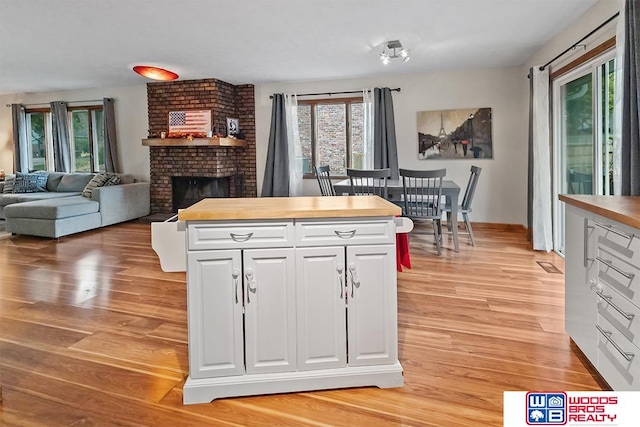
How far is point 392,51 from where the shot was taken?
4.81 metres

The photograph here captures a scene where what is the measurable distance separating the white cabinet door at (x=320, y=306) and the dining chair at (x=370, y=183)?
2582 mm

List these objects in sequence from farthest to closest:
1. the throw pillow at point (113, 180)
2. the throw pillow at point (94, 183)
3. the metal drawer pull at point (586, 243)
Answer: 1. the throw pillow at point (113, 180)
2. the throw pillow at point (94, 183)
3. the metal drawer pull at point (586, 243)

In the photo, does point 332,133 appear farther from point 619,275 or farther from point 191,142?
point 619,275

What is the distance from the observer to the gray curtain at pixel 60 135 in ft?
23.9

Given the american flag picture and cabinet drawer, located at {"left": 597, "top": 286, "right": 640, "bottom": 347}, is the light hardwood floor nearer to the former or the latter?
cabinet drawer, located at {"left": 597, "top": 286, "right": 640, "bottom": 347}

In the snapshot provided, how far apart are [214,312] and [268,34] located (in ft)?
10.9

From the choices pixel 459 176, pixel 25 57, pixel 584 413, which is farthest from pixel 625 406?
pixel 25 57

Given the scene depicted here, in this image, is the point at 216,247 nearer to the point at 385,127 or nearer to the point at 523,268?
the point at 523,268

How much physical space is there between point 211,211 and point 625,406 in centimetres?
173

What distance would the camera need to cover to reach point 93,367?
6.66 ft

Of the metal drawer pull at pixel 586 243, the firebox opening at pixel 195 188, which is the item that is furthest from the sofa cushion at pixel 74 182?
the metal drawer pull at pixel 586 243

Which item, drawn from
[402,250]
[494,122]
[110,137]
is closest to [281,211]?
[402,250]

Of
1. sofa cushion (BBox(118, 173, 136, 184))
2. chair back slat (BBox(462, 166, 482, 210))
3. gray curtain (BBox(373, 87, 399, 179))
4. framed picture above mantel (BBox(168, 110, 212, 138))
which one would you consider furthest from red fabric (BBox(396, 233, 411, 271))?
sofa cushion (BBox(118, 173, 136, 184))

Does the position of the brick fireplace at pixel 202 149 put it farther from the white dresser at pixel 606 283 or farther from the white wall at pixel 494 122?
the white dresser at pixel 606 283
